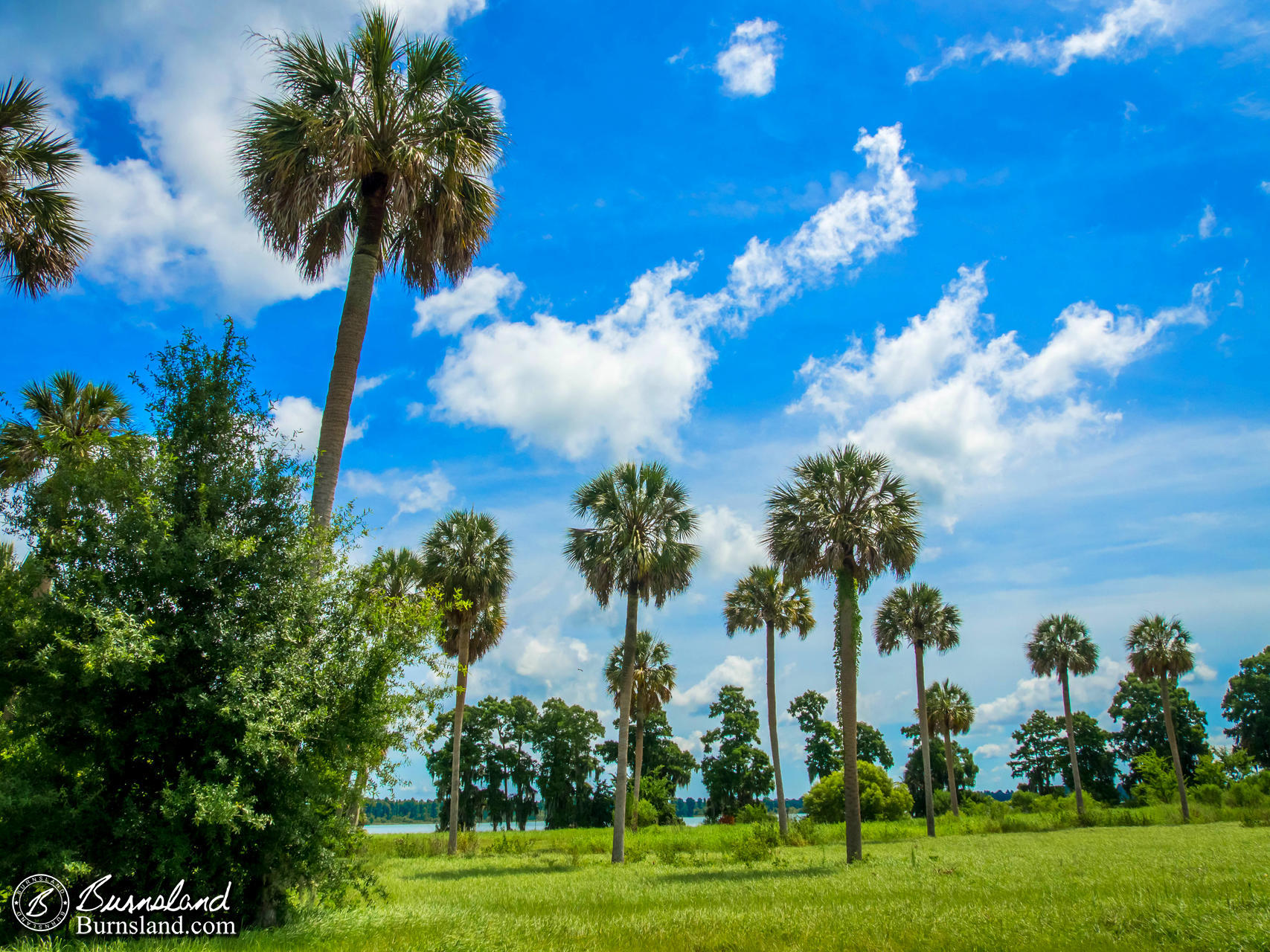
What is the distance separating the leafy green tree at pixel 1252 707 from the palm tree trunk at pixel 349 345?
83.6 metres

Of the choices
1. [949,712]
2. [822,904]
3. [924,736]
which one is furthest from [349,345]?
[949,712]

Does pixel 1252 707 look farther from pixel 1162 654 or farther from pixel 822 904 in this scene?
pixel 822 904

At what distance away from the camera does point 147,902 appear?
25.7 ft

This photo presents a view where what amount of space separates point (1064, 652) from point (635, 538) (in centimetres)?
4247

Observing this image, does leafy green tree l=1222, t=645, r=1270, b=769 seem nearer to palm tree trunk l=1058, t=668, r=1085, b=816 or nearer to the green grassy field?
palm tree trunk l=1058, t=668, r=1085, b=816

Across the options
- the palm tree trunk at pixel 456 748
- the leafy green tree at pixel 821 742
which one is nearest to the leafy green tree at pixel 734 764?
the leafy green tree at pixel 821 742

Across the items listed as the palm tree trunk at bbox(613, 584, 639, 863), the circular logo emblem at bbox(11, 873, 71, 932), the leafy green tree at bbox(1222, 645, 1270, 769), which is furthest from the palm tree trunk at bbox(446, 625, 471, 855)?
the leafy green tree at bbox(1222, 645, 1270, 769)

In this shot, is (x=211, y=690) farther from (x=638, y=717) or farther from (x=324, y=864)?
(x=638, y=717)

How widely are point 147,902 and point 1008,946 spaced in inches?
433

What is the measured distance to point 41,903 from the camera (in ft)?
23.8

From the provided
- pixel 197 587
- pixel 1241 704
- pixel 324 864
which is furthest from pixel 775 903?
pixel 1241 704

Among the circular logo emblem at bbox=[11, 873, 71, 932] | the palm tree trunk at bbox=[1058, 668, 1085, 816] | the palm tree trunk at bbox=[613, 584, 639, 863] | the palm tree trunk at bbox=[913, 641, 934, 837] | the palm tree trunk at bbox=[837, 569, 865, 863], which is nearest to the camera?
the circular logo emblem at bbox=[11, 873, 71, 932]

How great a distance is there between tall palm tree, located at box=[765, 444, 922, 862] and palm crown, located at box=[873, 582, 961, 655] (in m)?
18.9

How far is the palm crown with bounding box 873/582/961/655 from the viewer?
42.0 meters
